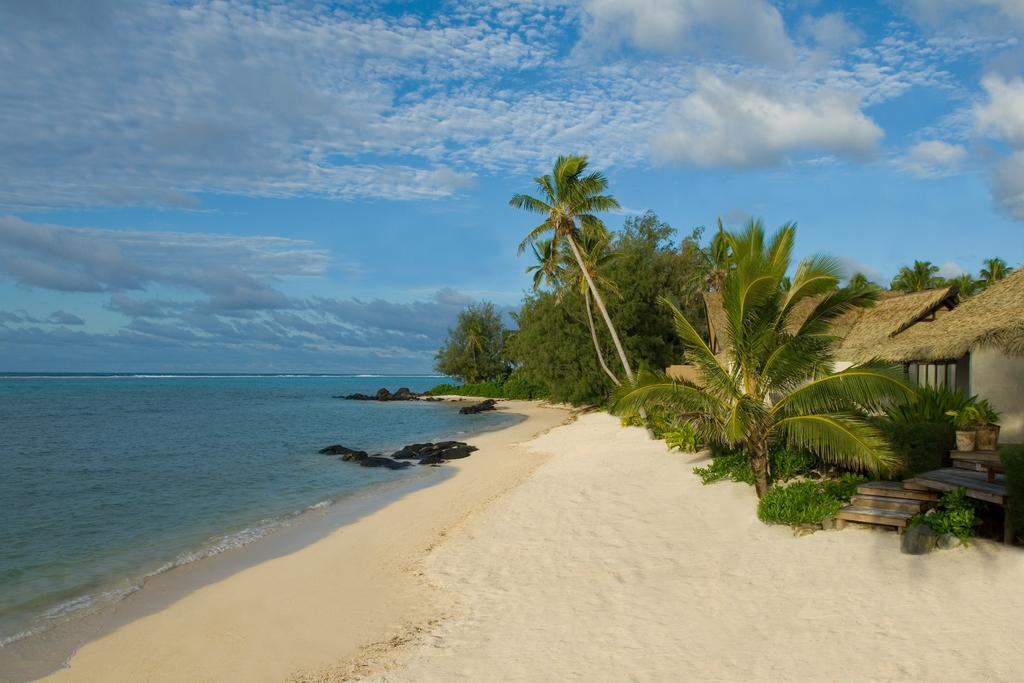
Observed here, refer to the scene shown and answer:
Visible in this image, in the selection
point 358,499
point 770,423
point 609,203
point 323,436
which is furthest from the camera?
point 323,436

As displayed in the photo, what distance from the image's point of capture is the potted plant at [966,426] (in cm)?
1102

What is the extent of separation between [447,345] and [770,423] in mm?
64554

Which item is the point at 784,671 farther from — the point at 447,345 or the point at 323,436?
the point at 447,345

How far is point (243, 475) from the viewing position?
20.8m

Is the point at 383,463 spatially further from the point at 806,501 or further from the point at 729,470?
the point at 806,501

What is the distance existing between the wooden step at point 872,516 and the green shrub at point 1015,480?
125 cm

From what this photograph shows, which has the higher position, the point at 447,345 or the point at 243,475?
the point at 447,345

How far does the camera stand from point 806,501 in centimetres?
1019

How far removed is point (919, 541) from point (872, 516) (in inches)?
31.3

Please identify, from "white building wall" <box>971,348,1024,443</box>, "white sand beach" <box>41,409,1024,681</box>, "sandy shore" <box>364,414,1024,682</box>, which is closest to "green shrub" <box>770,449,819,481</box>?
"white sand beach" <box>41,409,1024,681</box>

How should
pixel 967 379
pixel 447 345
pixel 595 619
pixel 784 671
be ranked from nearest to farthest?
pixel 784 671 < pixel 595 619 < pixel 967 379 < pixel 447 345

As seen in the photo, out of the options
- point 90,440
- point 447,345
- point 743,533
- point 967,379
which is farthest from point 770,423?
point 447,345

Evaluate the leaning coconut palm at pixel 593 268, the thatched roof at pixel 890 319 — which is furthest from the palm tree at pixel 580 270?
the thatched roof at pixel 890 319

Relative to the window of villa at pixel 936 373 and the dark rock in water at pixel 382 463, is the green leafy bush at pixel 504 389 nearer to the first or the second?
the dark rock in water at pixel 382 463
